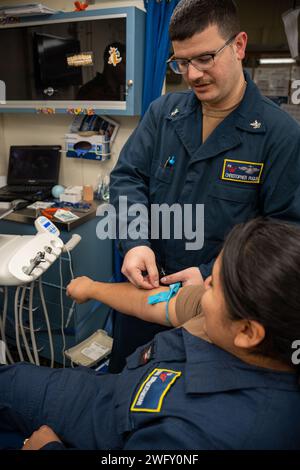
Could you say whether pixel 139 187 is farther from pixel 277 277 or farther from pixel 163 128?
pixel 277 277

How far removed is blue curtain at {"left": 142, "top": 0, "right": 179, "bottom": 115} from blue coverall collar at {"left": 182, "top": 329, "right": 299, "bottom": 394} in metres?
1.64

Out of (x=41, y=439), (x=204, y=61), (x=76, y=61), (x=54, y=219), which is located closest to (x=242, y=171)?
(x=204, y=61)

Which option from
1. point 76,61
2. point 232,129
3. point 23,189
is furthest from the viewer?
point 23,189

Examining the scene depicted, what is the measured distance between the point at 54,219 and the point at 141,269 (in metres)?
0.97

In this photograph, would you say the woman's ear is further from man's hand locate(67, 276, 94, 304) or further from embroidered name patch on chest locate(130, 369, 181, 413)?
man's hand locate(67, 276, 94, 304)

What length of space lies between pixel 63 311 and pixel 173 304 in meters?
1.14

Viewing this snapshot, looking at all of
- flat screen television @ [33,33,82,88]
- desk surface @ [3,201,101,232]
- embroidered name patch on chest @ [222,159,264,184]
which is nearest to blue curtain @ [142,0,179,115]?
flat screen television @ [33,33,82,88]

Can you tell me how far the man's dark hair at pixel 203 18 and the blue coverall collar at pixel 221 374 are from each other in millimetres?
888

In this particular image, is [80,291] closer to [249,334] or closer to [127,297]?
[127,297]

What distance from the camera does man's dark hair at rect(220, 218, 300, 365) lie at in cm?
62

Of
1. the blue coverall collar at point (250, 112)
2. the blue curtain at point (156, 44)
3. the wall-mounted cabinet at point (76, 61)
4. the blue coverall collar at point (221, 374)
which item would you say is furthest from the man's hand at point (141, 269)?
the blue curtain at point (156, 44)

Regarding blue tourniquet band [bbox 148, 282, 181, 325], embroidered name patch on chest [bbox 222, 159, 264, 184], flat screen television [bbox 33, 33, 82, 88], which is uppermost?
flat screen television [bbox 33, 33, 82, 88]

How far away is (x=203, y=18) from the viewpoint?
0.98 meters

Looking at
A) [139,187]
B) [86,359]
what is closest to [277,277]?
[139,187]
